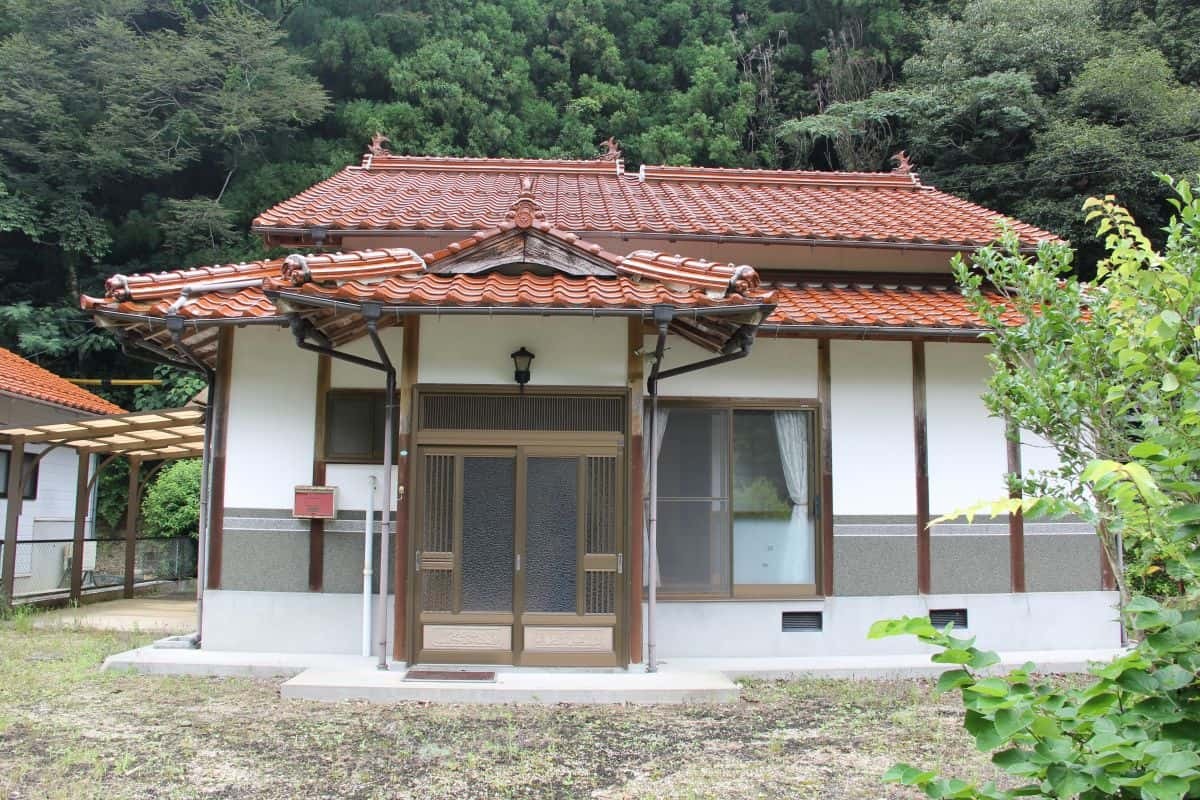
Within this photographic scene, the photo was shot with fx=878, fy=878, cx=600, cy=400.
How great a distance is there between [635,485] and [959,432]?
10.9ft

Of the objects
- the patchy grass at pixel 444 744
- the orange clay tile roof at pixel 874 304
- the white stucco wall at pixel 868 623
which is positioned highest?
the orange clay tile roof at pixel 874 304

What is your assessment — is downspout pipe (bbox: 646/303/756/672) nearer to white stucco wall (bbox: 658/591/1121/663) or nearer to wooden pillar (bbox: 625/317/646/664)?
wooden pillar (bbox: 625/317/646/664)

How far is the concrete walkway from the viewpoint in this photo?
962 cm

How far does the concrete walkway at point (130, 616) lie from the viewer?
31.6 ft

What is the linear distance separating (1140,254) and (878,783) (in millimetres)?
3073

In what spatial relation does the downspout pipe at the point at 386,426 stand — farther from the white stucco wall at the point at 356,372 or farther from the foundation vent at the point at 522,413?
the white stucco wall at the point at 356,372

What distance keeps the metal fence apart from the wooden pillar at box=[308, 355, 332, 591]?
6.15 meters

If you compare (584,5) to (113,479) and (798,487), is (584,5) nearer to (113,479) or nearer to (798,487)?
(113,479)

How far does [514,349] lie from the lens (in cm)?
701

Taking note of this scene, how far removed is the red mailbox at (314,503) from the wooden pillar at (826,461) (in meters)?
4.26

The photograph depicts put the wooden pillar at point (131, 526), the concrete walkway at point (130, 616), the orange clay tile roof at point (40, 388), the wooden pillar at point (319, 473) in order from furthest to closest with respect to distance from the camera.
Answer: the wooden pillar at point (131, 526), the orange clay tile roof at point (40, 388), the concrete walkway at point (130, 616), the wooden pillar at point (319, 473)

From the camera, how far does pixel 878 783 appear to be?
4590 millimetres

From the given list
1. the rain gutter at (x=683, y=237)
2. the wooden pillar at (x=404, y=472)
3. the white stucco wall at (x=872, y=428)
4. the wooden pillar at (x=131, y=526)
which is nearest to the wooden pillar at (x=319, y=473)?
the wooden pillar at (x=404, y=472)

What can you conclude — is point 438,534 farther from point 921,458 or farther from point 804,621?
point 921,458
